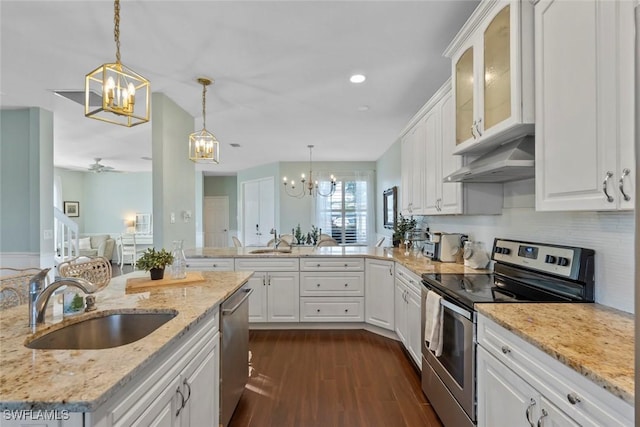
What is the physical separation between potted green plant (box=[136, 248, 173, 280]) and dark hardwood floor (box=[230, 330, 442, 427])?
1095mm

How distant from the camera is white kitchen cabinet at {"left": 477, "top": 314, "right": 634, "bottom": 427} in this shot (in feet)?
2.89

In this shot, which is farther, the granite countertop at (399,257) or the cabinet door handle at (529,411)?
the granite countertop at (399,257)

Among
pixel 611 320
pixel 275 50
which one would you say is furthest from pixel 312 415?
pixel 275 50

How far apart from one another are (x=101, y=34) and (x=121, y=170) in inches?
289

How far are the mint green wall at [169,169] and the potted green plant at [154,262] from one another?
1.58 meters

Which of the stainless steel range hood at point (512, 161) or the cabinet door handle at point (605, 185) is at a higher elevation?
the stainless steel range hood at point (512, 161)

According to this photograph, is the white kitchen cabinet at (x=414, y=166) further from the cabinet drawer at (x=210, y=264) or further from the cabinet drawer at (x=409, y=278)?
the cabinet drawer at (x=210, y=264)

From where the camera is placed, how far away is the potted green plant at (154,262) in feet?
6.40

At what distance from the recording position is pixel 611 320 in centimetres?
127

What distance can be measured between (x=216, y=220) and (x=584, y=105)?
9.55 meters

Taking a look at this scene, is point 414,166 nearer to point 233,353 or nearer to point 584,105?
point 584,105

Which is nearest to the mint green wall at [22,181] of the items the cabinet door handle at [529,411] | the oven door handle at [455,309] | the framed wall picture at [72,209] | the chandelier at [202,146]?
the chandelier at [202,146]

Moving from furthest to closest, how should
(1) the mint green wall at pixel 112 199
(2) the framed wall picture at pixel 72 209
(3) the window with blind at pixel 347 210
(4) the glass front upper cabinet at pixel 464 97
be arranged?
(1) the mint green wall at pixel 112 199
(2) the framed wall picture at pixel 72 209
(3) the window with blind at pixel 347 210
(4) the glass front upper cabinet at pixel 464 97

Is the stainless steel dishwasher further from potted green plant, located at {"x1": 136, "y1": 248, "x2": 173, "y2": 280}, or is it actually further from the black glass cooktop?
the black glass cooktop
